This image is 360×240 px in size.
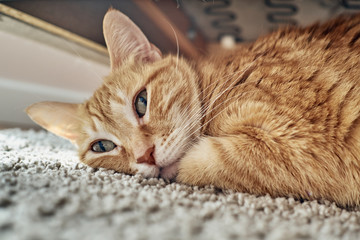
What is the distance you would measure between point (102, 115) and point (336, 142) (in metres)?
0.83

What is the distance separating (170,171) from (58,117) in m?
0.64

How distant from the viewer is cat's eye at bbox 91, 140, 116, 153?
0.99 metres

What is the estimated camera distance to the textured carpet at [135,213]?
0.39 m

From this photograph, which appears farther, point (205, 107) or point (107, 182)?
point (205, 107)

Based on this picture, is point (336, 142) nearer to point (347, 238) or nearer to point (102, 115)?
point (347, 238)

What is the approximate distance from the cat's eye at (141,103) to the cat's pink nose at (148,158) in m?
0.17

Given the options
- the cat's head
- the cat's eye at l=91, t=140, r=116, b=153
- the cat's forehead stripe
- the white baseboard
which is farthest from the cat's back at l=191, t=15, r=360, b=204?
the white baseboard

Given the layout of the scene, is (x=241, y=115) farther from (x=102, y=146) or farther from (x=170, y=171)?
(x=102, y=146)

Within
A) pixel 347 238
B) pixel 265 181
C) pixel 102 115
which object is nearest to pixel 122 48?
pixel 102 115

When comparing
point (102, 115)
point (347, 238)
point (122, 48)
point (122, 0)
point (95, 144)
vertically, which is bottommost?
point (347, 238)

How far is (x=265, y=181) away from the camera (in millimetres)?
746

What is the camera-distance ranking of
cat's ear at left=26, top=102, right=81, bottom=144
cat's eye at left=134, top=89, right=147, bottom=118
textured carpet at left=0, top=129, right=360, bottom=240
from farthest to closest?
cat's ear at left=26, top=102, right=81, bottom=144
cat's eye at left=134, top=89, right=147, bottom=118
textured carpet at left=0, top=129, right=360, bottom=240

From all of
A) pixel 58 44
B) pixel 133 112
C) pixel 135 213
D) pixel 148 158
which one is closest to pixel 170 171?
pixel 148 158

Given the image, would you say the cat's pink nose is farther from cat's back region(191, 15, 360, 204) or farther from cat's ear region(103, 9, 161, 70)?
cat's ear region(103, 9, 161, 70)
